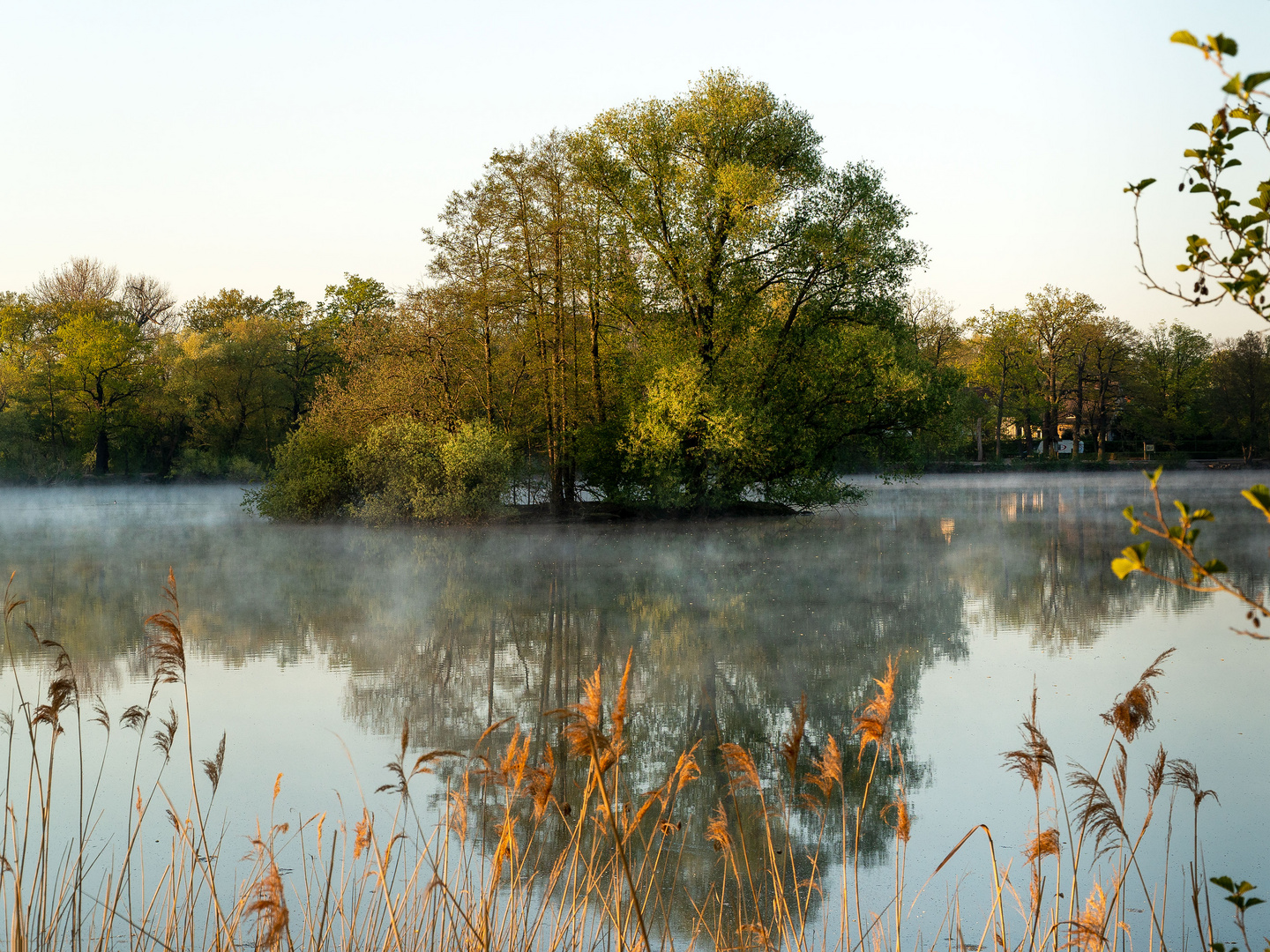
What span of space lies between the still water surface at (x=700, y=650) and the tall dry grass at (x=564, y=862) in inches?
14.9

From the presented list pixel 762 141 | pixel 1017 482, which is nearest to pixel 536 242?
pixel 762 141

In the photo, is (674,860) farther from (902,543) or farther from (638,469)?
(638,469)

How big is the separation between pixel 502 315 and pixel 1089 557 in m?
18.9

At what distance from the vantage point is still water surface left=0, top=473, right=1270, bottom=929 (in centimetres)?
767

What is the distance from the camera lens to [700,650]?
40.3 feet

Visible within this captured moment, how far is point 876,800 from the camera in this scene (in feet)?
22.9

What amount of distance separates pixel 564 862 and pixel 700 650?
6649 mm

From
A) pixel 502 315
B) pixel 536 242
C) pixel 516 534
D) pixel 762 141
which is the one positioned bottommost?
pixel 516 534

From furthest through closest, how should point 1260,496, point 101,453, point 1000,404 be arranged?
point 1000,404, point 101,453, point 1260,496

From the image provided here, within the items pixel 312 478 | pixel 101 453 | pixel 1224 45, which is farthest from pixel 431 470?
pixel 101 453

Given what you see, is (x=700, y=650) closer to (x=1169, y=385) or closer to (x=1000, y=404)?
(x=1000, y=404)

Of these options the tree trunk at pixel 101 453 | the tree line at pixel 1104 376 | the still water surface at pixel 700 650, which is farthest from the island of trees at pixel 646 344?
the tree line at pixel 1104 376

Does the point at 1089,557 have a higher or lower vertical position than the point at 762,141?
lower

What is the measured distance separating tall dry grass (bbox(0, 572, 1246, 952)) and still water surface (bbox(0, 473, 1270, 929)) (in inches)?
14.9
